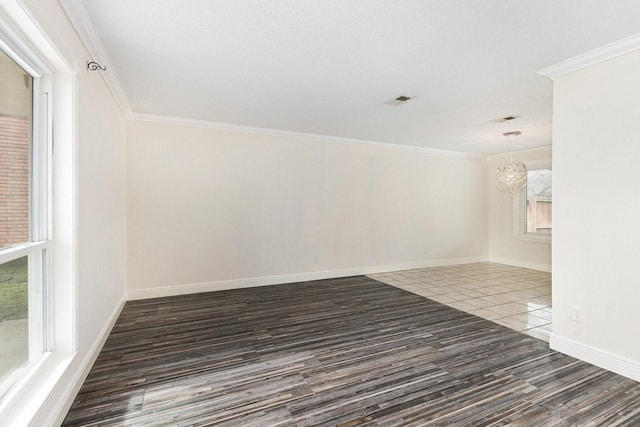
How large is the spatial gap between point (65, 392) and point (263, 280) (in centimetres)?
296

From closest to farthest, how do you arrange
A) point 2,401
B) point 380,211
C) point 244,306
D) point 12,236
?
point 2,401 → point 12,236 → point 244,306 → point 380,211

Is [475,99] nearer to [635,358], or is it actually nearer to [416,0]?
[416,0]

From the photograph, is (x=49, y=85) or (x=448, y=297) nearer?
(x=49, y=85)

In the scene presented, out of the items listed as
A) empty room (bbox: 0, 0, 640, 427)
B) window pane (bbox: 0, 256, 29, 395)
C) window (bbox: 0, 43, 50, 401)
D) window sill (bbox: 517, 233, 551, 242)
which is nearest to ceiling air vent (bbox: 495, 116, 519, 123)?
empty room (bbox: 0, 0, 640, 427)

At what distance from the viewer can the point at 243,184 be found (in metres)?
4.51

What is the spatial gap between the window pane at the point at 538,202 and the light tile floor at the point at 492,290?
952 millimetres

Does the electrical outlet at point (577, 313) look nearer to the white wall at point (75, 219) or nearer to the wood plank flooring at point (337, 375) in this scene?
the wood plank flooring at point (337, 375)

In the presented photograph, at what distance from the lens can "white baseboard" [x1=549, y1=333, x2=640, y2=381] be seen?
2.15m

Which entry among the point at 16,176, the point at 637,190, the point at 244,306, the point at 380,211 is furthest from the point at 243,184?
the point at 637,190

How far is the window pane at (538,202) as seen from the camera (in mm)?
5949

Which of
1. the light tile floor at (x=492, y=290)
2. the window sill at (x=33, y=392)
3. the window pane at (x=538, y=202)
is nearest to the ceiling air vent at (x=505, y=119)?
the light tile floor at (x=492, y=290)

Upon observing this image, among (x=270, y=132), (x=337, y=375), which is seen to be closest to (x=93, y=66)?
(x=270, y=132)

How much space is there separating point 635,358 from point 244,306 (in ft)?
11.8

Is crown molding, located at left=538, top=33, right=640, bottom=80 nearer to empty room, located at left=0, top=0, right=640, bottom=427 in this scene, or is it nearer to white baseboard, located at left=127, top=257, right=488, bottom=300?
empty room, located at left=0, top=0, right=640, bottom=427
